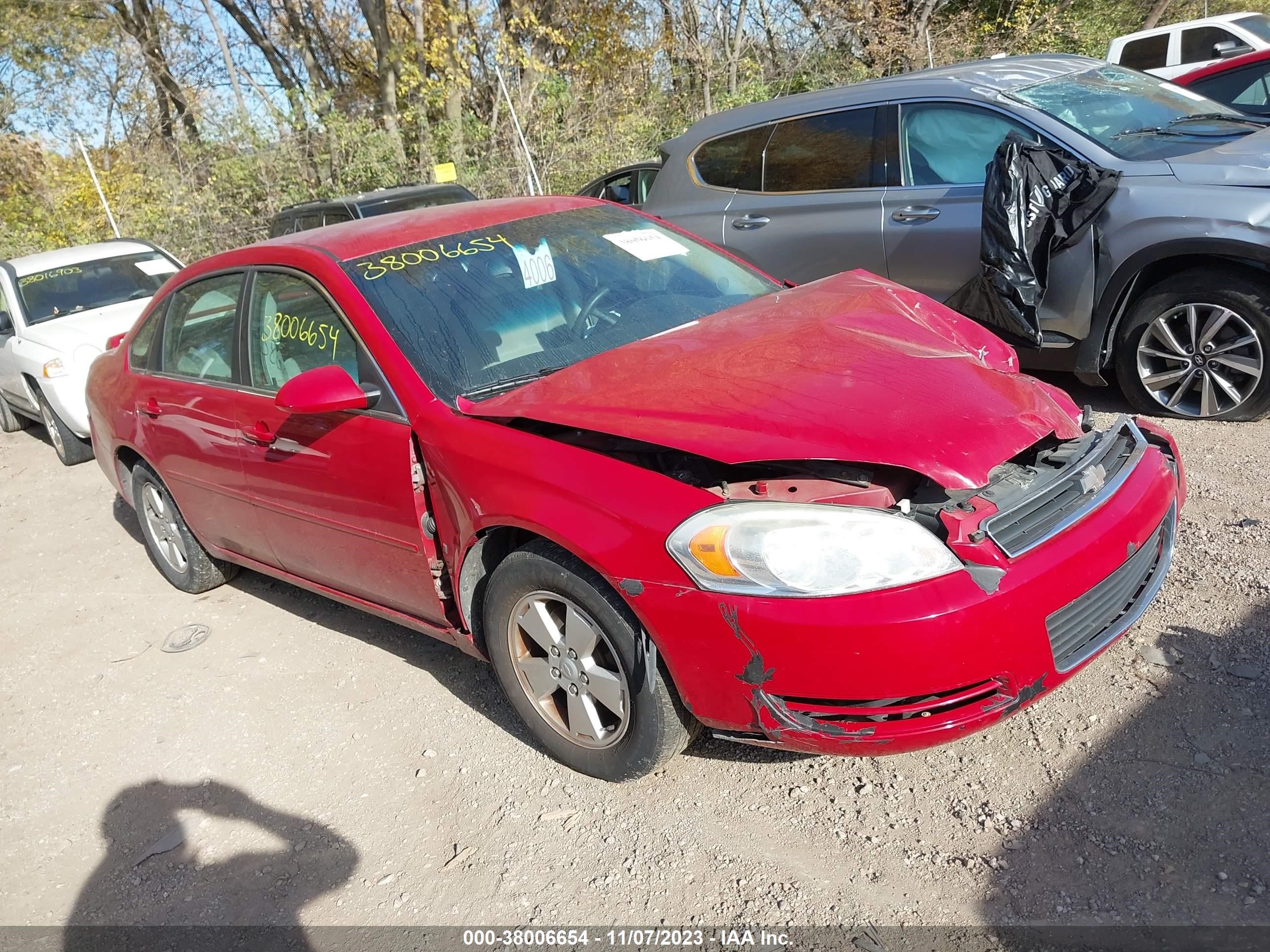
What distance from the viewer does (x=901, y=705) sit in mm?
2361

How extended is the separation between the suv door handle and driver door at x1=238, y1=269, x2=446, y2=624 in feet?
11.0

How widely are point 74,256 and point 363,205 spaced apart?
280cm

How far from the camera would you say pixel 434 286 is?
11.1 feet

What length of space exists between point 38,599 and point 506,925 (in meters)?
4.10

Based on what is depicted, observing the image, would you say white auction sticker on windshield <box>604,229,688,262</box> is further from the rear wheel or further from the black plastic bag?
the rear wheel

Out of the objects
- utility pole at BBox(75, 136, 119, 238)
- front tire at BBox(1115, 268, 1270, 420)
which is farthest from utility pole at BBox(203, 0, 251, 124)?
front tire at BBox(1115, 268, 1270, 420)

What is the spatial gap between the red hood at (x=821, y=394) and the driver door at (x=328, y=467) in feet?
1.28

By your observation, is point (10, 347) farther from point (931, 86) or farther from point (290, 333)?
point (931, 86)

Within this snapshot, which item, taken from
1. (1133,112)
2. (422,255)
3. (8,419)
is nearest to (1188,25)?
(1133,112)

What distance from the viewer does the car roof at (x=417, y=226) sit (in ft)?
11.8

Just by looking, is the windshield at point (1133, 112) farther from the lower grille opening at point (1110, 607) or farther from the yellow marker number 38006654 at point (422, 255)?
the yellow marker number 38006654 at point (422, 255)

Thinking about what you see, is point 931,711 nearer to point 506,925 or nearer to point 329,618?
point 506,925

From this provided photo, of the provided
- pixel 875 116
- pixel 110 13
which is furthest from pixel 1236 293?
pixel 110 13

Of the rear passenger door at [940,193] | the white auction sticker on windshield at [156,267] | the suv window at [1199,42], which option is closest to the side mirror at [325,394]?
the rear passenger door at [940,193]
